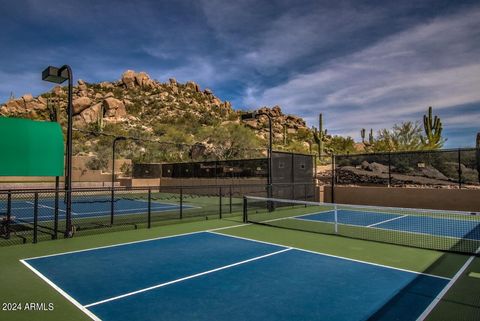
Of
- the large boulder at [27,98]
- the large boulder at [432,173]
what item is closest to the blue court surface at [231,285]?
the large boulder at [432,173]

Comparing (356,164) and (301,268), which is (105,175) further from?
(301,268)

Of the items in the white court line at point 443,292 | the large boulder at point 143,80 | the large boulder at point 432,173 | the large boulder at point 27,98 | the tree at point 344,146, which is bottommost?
the white court line at point 443,292

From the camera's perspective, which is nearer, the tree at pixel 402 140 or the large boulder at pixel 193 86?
the tree at pixel 402 140

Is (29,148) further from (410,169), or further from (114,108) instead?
(114,108)

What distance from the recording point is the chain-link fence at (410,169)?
18.7 meters

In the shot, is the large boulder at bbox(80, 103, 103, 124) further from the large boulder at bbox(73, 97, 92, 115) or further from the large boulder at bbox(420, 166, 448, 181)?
the large boulder at bbox(420, 166, 448, 181)

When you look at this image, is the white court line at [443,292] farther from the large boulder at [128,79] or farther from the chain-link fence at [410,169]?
the large boulder at [128,79]

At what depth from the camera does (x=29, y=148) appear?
35.6 ft

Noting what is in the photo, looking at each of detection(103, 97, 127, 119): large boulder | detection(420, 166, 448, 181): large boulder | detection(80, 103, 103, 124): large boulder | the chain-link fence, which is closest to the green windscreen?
the chain-link fence

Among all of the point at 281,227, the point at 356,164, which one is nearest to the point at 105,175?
the point at 356,164

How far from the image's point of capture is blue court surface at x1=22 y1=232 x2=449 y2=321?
5.20 meters

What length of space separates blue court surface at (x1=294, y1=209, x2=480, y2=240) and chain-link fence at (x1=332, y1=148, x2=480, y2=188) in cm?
449

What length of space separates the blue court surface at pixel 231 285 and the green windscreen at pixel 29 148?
3.65 metres

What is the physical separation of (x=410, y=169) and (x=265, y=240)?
15.7 m
